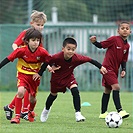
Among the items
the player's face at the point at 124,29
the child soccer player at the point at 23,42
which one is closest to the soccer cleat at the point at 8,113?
the child soccer player at the point at 23,42

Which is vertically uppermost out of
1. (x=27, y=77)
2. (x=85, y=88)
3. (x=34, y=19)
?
(x=34, y=19)

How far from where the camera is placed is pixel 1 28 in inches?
762

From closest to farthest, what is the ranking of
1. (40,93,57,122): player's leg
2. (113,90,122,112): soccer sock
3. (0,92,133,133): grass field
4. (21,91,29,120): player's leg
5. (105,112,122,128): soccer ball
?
(0,92,133,133): grass field → (105,112,122,128): soccer ball → (40,93,57,122): player's leg → (21,91,29,120): player's leg → (113,90,122,112): soccer sock

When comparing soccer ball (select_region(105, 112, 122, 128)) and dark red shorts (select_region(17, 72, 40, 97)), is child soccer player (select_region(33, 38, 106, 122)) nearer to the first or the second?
dark red shorts (select_region(17, 72, 40, 97))

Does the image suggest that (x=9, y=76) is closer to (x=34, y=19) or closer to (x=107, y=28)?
(x=107, y=28)

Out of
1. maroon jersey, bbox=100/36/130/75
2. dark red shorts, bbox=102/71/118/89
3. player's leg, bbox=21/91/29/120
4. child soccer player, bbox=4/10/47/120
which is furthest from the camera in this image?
maroon jersey, bbox=100/36/130/75

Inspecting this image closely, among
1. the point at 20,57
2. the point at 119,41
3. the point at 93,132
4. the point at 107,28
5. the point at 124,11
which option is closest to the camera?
the point at 93,132

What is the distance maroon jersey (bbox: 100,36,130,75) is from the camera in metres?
10.5

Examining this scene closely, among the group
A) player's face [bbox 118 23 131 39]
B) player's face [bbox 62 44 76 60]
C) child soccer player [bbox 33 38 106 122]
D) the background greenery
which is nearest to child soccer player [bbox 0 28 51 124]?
child soccer player [bbox 33 38 106 122]

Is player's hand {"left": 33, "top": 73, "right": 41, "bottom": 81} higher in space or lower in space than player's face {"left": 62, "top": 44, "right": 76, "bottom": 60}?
lower

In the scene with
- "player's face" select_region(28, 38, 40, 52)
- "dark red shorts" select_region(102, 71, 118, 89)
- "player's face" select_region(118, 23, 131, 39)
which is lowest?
"dark red shorts" select_region(102, 71, 118, 89)

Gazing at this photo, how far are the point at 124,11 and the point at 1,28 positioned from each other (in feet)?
27.8

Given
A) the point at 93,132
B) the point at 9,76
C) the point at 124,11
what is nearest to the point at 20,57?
the point at 93,132

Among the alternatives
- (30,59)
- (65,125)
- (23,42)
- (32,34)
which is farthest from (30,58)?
(65,125)
